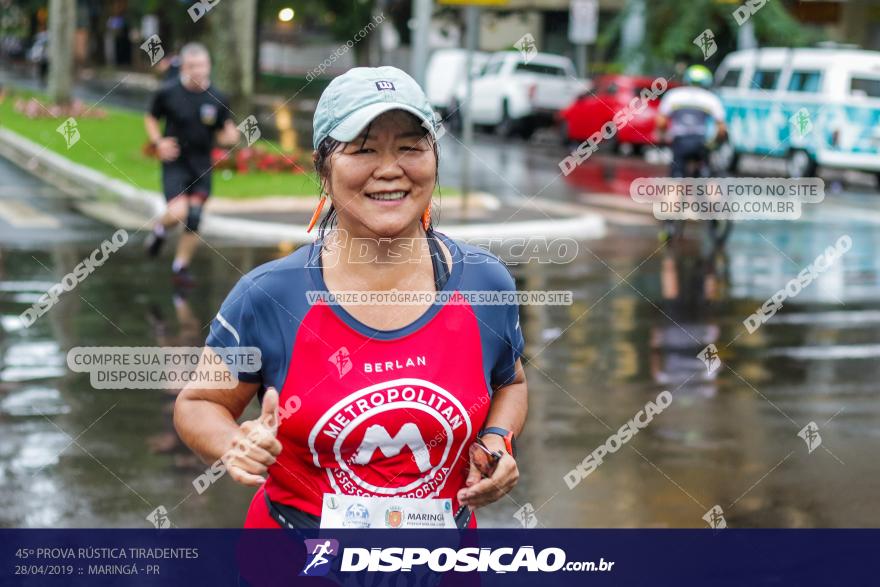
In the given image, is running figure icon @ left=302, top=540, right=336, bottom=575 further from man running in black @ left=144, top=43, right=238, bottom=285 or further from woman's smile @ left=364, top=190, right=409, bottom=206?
man running in black @ left=144, top=43, right=238, bottom=285

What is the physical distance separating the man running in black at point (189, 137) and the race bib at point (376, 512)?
33.4 feet

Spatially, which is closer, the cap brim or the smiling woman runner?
the cap brim

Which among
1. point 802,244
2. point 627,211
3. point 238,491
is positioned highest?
point 627,211

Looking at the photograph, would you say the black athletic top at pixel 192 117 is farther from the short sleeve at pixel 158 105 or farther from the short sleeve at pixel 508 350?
the short sleeve at pixel 508 350

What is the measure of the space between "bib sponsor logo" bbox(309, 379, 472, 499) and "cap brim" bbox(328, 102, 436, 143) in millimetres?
499

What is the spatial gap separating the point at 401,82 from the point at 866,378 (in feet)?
25.5

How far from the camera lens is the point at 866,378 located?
33.2 feet

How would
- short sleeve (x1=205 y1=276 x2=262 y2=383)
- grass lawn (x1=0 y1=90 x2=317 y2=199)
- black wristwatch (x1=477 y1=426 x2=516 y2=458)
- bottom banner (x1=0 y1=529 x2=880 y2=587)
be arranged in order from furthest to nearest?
1. grass lawn (x1=0 y1=90 x2=317 y2=199)
2. bottom banner (x1=0 y1=529 x2=880 y2=587)
3. black wristwatch (x1=477 y1=426 x2=516 y2=458)
4. short sleeve (x1=205 y1=276 x2=262 y2=383)

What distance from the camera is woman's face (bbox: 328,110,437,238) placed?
3039mm

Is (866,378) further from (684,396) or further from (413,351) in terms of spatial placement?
(413,351)

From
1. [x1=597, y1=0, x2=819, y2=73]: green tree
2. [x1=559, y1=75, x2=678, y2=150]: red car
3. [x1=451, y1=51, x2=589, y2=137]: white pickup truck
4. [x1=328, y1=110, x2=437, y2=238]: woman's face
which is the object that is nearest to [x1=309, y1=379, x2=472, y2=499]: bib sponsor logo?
[x1=328, y1=110, x2=437, y2=238]: woman's face

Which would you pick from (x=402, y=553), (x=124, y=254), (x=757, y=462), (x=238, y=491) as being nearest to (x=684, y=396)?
(x=757, y=462)

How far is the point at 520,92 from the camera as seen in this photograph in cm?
3628

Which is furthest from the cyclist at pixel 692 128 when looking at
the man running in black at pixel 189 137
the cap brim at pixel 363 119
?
the cap brim at pixel 363 119
